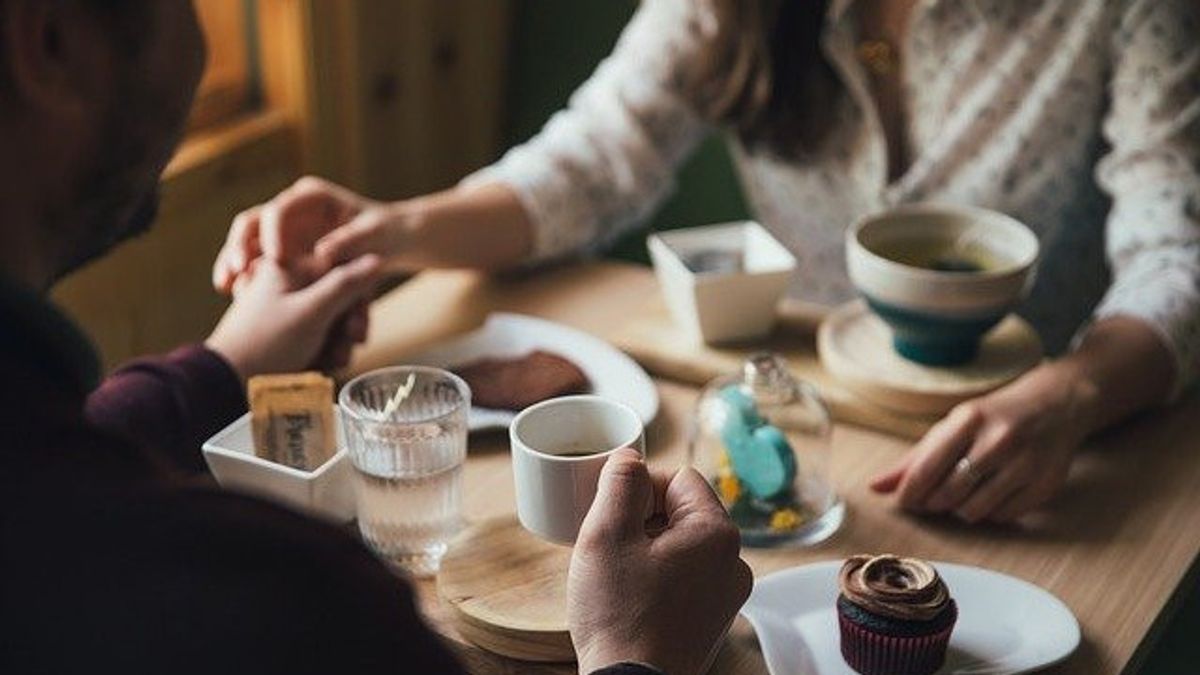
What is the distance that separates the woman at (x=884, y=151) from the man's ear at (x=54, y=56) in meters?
0.71

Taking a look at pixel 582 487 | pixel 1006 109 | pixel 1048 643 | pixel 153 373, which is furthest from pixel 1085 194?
pixel 153 373

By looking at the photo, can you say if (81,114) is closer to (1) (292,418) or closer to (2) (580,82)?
(1) (292,418)

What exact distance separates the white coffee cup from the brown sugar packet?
0.17m

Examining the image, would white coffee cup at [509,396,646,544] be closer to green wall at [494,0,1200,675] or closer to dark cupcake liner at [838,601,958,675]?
dark cupcake liner at [838,601,958,675]

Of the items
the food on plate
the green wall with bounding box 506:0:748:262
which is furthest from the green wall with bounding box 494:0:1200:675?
the food on plate

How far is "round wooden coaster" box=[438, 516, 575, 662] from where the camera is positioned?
1095 mm

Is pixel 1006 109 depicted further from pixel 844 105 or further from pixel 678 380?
pixel 678 380

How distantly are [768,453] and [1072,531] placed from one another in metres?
0.24

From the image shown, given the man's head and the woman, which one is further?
the woman

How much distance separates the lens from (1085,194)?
173 cm

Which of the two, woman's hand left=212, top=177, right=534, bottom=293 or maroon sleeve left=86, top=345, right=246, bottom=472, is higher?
woman's hand left=212, top=177, right=534, bottom=293

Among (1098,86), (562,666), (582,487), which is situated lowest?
(562,666)

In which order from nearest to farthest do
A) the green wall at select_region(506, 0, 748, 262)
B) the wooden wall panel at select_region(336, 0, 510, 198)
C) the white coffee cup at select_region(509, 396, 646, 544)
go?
the white coffee cup at select_region(509, 396, 646, 544) → the wooden wall panel at select_region(336, 0, 510, 198) → the green wall at select_region(506, 0, 748, 262)

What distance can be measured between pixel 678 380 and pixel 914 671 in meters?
0.46
